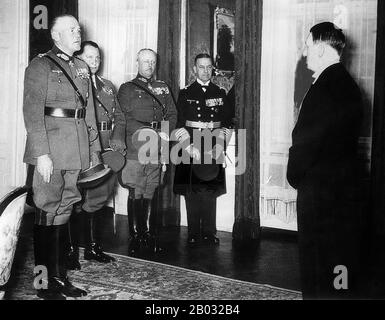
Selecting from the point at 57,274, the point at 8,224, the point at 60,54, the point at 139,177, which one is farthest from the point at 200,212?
the point at 8,224

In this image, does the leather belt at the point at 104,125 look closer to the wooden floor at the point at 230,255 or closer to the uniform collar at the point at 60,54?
the uniform collar at the point at 60,54

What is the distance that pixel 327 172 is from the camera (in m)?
2.15

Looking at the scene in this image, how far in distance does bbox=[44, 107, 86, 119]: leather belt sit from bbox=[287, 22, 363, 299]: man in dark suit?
1.34 metres

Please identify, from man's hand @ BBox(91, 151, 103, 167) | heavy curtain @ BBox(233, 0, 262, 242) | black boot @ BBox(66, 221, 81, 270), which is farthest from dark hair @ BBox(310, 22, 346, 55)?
black boot @ BBox(66, 221, 81, 270)

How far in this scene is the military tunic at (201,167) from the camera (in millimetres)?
3961

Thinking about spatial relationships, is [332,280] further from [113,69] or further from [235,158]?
[113,69]

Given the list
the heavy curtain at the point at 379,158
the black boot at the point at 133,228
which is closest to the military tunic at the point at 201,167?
the black boot at the point at 133,228

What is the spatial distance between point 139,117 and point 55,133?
106cm

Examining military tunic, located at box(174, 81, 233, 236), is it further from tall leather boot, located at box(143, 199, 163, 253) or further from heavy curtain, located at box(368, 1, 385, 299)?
heavy curtain, located at box(368, 1, 385, 299)

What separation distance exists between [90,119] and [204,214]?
1.35 meters

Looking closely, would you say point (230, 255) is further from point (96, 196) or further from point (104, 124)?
point (104, 124)

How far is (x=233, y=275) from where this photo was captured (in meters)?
3.29
